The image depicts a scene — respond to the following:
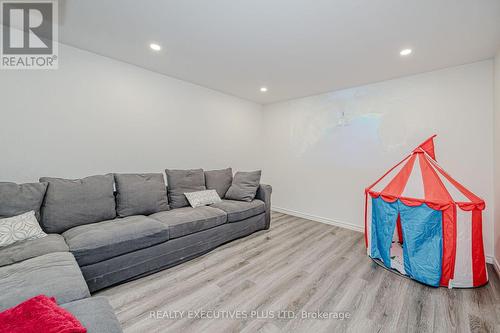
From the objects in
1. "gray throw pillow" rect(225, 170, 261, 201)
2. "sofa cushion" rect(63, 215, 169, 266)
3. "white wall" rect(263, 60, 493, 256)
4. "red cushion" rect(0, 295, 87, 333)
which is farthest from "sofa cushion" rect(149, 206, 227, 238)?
"white wall" rect(263, 60, 493, 256)

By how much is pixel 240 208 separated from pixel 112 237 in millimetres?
1605

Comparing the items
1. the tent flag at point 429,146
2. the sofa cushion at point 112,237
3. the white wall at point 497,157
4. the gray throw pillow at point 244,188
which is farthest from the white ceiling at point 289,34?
the sofa cushion at point 112,237

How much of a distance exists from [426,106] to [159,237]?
12.6ft

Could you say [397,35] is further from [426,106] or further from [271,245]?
[271,245]

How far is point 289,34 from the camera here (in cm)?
210

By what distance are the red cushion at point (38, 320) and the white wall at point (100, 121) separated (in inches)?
80.1

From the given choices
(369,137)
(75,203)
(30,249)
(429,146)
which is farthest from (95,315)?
(369,137)

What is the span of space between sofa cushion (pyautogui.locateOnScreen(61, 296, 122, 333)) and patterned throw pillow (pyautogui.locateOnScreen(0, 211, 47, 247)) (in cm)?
116

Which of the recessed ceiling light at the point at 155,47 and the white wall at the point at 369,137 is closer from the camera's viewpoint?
the recessed ceiling light at the point at 155,47

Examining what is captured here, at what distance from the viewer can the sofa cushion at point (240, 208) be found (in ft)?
9.47

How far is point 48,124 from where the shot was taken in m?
2.33

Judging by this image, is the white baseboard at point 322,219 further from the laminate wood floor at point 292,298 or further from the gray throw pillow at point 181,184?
the gray throw pillow at point 181,184

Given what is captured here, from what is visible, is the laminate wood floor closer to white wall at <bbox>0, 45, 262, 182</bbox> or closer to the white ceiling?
white wall at <bbox>0, 45, 262, 182</bbox>

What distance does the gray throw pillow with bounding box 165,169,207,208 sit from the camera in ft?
9.62
